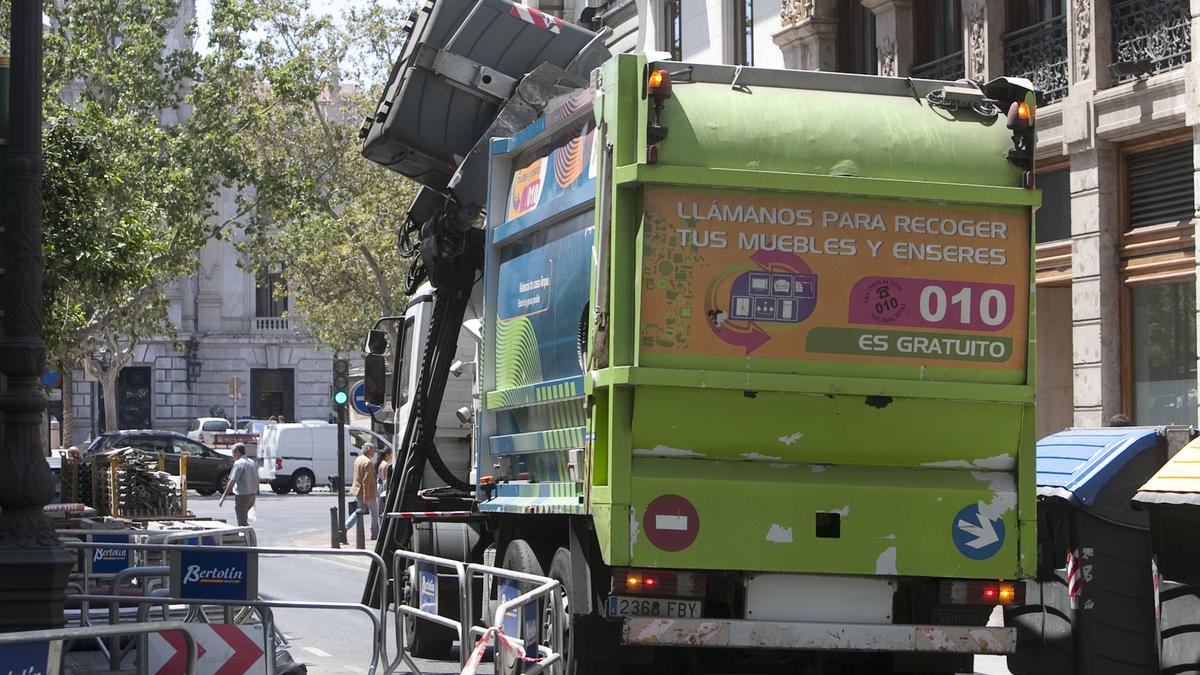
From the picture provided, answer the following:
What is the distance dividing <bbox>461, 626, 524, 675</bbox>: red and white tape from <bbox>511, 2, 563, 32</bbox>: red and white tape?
247 inches

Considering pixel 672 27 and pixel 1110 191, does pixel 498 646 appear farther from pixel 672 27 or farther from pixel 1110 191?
pixel 672 27

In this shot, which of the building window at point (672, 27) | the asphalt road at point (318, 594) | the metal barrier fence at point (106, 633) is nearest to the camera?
the metal barrier fence at point (106, 633)

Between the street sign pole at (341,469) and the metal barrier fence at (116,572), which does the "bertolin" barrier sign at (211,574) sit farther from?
the street sign pole at (341,469)

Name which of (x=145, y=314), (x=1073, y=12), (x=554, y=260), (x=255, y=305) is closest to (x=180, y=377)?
(x=255, y=305)

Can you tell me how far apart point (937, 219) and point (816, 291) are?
74 centimetres

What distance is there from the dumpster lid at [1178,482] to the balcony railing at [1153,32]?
925 cm

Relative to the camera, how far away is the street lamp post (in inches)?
312

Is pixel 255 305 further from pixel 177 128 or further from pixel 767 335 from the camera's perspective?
pixel 767 335

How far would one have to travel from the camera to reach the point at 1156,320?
1844cm

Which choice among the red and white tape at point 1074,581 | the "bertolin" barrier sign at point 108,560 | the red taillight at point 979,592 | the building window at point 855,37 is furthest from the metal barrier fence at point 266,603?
the building window at point 855,37

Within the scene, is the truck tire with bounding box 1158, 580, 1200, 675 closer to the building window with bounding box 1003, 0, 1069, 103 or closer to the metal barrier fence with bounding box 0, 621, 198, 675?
the metal barrier fence with bounding box 0, 621, 198, 675

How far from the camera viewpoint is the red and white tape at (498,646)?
301 inches

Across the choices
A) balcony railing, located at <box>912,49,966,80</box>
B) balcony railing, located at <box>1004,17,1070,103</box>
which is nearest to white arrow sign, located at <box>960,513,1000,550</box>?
balcony railing, located at <box>1004,17,1070,103</box>

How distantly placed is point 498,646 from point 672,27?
885 inches
